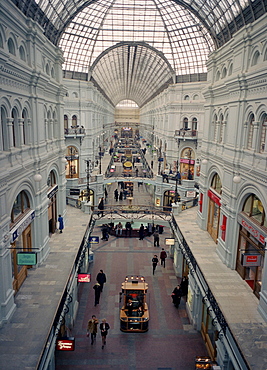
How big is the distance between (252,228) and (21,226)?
961 cm

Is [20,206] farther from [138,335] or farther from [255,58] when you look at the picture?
[255,58]

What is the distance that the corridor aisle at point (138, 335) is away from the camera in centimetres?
1330

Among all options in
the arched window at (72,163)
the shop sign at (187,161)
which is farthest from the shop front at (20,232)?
the shop sign at (187,161)

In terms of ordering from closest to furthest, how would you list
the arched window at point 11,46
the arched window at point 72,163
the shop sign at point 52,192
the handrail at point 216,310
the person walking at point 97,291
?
the handrail at point 216,310
the arched window at point 11,46
the person walking at point 97,291
the shop sign at point 52,192
the arched window at point 72,163

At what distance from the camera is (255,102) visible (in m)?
13.0

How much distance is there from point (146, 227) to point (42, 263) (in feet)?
54.5

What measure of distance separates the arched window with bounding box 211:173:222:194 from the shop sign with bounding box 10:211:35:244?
10.5 meters

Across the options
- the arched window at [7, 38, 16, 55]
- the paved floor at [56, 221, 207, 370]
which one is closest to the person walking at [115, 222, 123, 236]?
the paved floor at [56, 221, 207, 370]

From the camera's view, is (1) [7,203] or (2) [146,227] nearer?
(1) [7,203]

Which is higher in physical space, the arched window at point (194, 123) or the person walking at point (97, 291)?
the arched window at point (194, 123)

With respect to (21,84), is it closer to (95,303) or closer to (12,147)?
(12,147)

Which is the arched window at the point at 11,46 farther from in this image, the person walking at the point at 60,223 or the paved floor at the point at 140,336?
the paved floor at the point at 140,336

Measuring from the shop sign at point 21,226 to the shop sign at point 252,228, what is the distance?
951 centimetres

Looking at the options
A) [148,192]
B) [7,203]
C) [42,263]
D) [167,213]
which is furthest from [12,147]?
[148,192]
